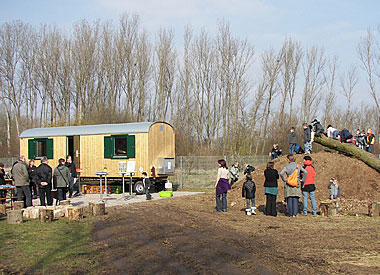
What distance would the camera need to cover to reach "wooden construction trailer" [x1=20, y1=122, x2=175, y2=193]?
75.0 ft

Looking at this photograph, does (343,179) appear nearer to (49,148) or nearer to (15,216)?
(15,216)

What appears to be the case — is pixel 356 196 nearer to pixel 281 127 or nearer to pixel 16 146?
pixel 281 127

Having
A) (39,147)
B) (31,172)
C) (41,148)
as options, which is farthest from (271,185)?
(39,147)

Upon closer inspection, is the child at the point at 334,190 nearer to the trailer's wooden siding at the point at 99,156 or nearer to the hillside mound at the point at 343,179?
the hillside mound at the point at 343,179

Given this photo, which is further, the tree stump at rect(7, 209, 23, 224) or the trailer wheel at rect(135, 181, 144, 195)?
the trailer wheel at rect(135, 181, 144, 195)

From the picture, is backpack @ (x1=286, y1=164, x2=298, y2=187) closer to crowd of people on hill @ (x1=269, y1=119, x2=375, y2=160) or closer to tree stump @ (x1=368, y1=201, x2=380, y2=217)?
tree stump @ (x1=368, y1=201, x2=380, y2=217)

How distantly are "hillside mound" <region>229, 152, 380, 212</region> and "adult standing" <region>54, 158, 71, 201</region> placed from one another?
6590 millimetres

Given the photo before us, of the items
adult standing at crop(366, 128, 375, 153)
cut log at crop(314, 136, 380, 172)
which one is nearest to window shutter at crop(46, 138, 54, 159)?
cut log at crop(314, 136, 380, 172)

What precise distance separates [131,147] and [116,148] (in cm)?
102

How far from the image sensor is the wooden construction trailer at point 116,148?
22875 mm

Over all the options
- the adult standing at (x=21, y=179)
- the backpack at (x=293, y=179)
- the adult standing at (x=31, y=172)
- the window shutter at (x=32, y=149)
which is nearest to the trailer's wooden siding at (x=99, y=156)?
the window shutter at (x=32, y=149)

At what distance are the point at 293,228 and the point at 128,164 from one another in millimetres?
12596

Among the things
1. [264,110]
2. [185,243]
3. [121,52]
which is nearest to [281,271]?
[185,243]

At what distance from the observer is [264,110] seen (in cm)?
4188
